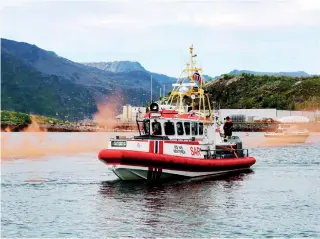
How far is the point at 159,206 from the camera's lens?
34.2m

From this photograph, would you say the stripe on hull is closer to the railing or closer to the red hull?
the red hull

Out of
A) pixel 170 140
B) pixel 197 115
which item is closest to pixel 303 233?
pixel 170 140

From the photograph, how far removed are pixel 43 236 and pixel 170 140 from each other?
16.2 metres

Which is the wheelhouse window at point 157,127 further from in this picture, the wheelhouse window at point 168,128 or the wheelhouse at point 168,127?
the wheelhouse window at point 168,128

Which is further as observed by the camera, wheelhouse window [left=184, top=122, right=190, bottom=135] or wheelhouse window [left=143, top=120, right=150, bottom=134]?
wheelhouse window [left=184, top=122, right=190, bottom=135]

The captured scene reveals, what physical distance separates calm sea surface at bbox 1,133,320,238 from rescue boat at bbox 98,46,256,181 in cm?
98

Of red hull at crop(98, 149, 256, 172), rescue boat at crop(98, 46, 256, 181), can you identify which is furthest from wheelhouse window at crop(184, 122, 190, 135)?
red hull at crop(98, 149, 256, 172)

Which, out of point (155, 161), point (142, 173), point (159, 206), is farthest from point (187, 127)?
point (159, 206)

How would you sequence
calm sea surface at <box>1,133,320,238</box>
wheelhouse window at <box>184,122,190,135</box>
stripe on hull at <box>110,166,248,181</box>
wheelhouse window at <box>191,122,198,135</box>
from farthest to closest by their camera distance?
1. wheelhouse window at <box>191,122,198,135</box>
2. wheelhouse window at <box>184,122,190,135</box>
3. stripe on hull at <box>110,166,248,181</box>
4. calm sea surface at <box>1,133,320,238</box>

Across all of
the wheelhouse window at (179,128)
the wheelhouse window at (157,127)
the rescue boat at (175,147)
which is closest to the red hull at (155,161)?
the rescue boat at (175,147)

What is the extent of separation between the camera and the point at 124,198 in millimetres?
36875

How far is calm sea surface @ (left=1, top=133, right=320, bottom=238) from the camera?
28.8 metres

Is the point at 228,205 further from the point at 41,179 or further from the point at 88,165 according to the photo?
the point at 88,165

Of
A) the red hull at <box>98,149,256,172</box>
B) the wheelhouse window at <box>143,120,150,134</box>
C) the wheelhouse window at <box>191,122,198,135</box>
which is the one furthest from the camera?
the wheelhouse window at <box>191,122,198,135</box>
